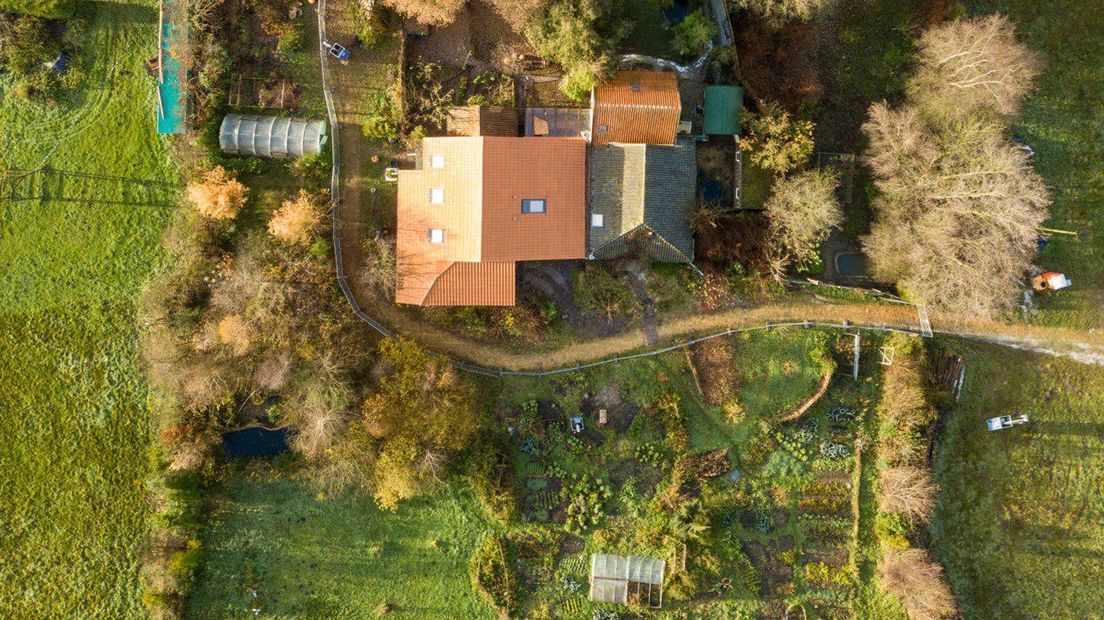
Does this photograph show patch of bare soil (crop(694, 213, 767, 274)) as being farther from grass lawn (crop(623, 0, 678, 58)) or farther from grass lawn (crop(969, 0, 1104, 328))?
grass lawn (crop(969, 0, 1104, 328))

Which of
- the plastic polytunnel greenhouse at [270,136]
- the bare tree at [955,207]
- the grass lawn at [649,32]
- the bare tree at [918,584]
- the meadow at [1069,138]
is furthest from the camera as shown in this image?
the meadow at [1069,138]

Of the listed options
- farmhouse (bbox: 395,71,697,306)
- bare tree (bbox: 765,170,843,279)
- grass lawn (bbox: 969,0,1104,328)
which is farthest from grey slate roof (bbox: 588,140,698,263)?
grass lawn (bbox: 969,0,1104,328)

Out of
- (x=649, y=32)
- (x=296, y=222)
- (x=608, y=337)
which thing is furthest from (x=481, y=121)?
(x=608, y=337)

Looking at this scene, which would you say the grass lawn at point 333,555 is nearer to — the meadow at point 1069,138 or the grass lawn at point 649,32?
the grass lawn at point 649,32

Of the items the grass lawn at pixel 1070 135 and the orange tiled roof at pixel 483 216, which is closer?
the orange tiled roof at pixel 483 216

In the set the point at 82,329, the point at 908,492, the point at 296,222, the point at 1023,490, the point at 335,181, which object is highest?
the point at 335,181

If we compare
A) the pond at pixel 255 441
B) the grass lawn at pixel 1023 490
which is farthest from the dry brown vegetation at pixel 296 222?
the grass lawn at pixel 1023 490

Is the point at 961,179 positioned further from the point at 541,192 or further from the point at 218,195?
the point at 218,195

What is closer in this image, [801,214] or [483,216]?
[483,216]
